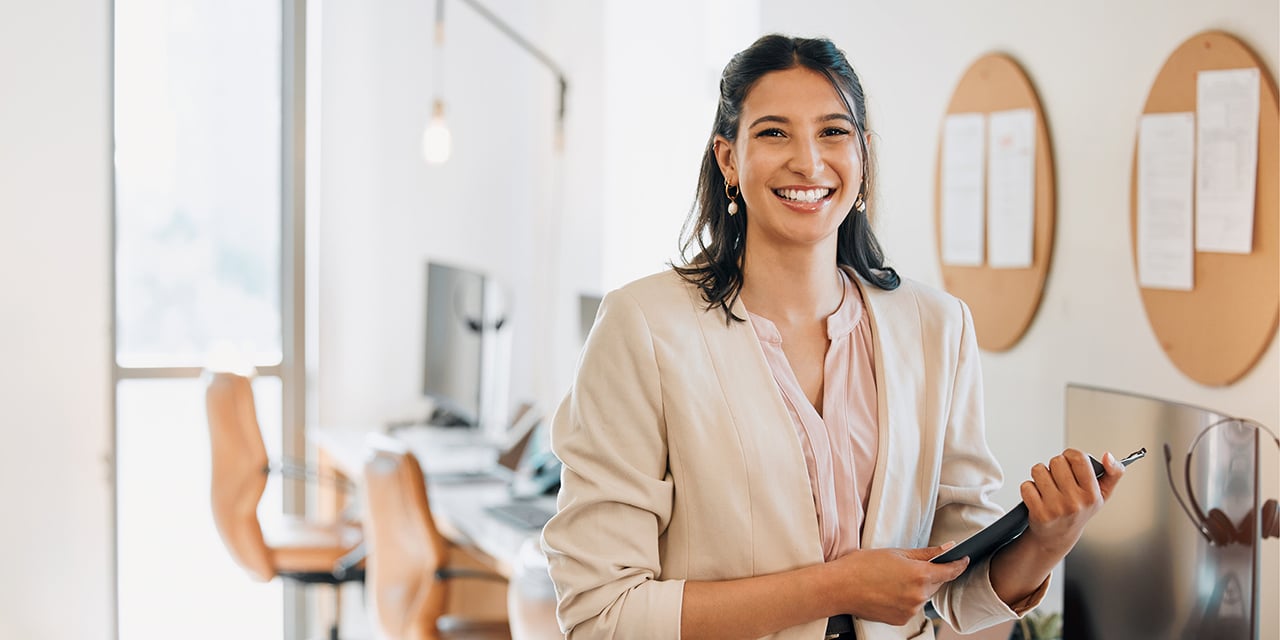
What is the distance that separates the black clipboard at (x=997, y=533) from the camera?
122 cm

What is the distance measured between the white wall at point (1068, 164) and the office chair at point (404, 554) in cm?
127

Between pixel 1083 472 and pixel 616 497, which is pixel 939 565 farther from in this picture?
pixel 616 497

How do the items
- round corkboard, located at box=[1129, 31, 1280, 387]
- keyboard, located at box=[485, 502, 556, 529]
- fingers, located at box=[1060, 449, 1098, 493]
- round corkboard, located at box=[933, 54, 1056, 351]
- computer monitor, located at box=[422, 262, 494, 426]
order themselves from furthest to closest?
computer monitor, located at box=[422, 262, 494, 426], keyboard, located at box=[485, 502, 556, 529], round corkboard, located at box=[933, 54, 1056, 351], round corkboard, located at box=[1129, 31, 1280, 387], fingers, located at box=[1060, 449, 1098, 493]

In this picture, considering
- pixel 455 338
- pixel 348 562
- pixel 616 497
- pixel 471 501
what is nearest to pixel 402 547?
pixel 471 501

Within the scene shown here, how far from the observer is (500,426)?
4055mm

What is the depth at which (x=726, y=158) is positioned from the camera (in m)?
1.38

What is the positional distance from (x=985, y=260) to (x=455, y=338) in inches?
79.8

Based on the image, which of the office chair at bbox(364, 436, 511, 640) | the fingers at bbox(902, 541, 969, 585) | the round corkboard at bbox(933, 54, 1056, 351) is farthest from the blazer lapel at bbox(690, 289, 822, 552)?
the office chair at bbox(364, 436, 511, 640)

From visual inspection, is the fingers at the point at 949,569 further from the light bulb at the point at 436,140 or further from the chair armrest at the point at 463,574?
the light bulb at the point at 436,140

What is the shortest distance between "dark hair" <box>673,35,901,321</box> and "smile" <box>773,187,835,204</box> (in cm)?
10

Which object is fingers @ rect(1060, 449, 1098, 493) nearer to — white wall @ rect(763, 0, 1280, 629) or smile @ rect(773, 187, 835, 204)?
smile @ rect(773, 187, 835, 204)

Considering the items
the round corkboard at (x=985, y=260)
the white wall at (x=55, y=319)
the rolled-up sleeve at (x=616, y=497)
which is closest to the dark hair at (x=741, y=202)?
the rolled-up sleeve at (x=616, y=497)

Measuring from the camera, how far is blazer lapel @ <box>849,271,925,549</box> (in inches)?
51.0

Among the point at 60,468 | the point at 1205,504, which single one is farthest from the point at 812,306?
the point at 60,468
